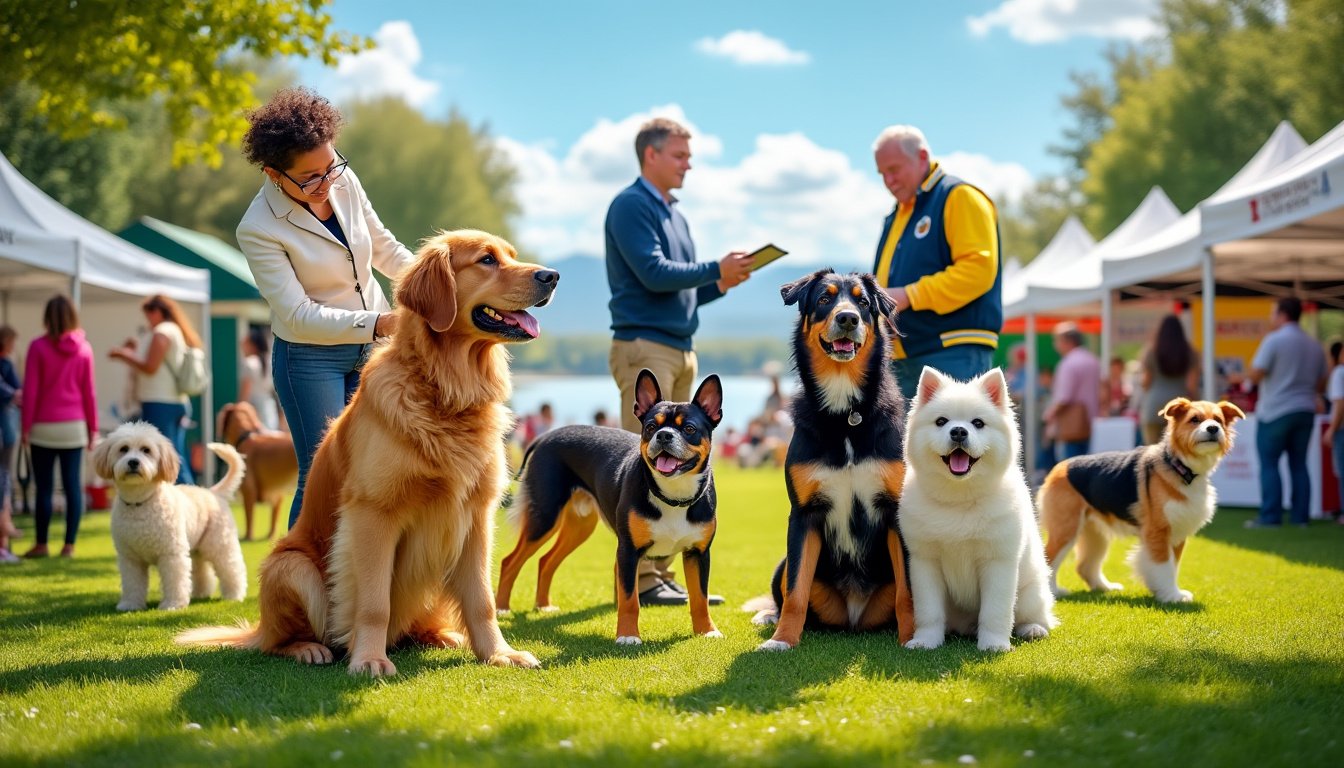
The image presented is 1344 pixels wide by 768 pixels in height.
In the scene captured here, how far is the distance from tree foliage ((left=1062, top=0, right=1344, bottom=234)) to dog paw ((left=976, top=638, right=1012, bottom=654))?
1330 inches

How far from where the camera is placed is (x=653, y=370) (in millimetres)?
6355

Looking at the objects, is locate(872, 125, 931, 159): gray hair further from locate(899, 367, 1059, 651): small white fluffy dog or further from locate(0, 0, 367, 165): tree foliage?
locate(0, 0, 367, 165): tree foliage

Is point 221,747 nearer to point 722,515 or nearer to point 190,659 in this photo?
point 190,659

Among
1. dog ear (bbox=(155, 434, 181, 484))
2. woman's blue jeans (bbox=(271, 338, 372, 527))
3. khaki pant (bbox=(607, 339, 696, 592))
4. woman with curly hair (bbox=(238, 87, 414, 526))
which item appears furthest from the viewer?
dog ear (bbox=(155, 434, 181, 484))

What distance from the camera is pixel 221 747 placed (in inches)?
126

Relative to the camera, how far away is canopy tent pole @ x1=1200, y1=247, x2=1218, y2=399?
1112 cm

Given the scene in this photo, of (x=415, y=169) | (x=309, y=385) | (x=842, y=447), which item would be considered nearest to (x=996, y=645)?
(x=842, y=447)

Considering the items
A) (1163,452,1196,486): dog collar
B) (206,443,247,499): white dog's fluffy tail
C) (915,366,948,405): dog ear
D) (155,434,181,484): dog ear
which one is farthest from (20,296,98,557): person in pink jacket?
(1163,452,1196,486): dog collar

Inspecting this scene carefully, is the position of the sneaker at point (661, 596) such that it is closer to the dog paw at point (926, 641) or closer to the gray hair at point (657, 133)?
the dog paw at point (926, 641)

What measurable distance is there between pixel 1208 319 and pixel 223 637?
33.3 feet

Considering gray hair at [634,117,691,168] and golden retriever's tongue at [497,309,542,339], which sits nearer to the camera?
golden retriever's tongue at [497,309,542,339]

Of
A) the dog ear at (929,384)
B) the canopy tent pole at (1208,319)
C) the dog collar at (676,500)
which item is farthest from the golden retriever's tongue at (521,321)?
the canopy tent pole at (1208,319)

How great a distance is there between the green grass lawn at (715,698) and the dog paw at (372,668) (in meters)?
0.08

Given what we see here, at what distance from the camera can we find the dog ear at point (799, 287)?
4.83 meters
